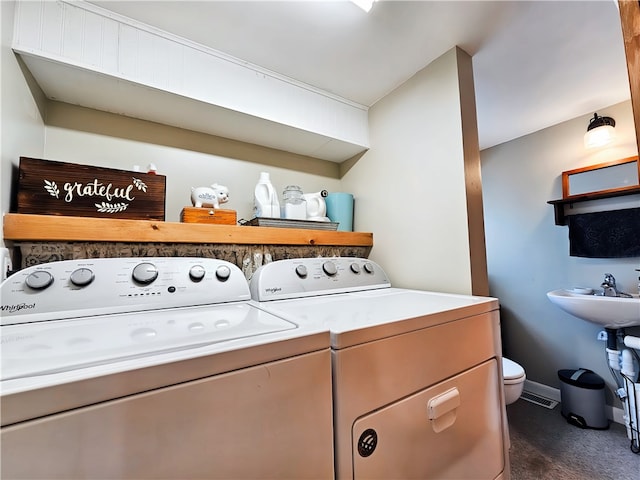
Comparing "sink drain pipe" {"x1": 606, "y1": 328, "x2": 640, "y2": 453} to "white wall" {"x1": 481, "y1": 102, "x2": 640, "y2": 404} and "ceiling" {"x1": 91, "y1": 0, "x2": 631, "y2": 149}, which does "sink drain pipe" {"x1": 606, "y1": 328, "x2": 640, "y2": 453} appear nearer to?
"white wall" {"x1": 481, "y1": 102, "x2": 640, "y2": 404}

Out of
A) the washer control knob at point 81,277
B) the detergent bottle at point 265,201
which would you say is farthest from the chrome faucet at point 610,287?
the washer control knob at point 81,277

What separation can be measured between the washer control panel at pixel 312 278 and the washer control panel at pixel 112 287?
0.29 feet

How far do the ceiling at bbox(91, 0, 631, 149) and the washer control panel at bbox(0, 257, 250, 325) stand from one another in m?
0.95

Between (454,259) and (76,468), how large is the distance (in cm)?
127

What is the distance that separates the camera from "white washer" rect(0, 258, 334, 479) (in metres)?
0.35

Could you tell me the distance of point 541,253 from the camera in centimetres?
225

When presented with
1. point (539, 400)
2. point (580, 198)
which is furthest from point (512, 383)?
point (580, 198)

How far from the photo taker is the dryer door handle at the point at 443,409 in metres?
0.71

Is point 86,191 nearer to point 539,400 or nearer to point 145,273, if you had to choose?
point 145,273

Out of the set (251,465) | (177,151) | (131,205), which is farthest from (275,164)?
(251,465)

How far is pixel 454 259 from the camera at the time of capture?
1202mm

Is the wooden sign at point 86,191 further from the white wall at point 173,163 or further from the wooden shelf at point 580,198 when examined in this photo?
the wooden shelf at point 580,198

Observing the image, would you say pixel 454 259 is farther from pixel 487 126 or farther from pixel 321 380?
pixel 487 126

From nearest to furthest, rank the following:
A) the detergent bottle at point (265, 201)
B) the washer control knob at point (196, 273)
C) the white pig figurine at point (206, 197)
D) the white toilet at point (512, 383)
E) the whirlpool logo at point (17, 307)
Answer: the whirlpool logo at point (17, 307), the washer control knob at point (196, 273), the white pig figurine at point (206, 197), the detergent bottle at point (265, 201), the white toilet at point (512, 383)
